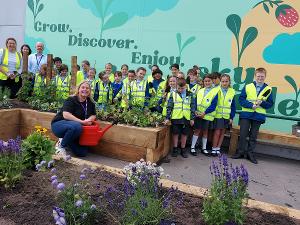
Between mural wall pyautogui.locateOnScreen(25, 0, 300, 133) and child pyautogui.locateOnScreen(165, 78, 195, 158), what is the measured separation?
1962mm

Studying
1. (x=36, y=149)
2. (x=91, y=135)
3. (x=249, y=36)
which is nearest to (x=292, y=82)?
(x=249, y=36)

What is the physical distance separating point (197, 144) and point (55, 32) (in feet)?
18.6

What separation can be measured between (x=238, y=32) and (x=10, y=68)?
531cm

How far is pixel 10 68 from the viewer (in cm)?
762

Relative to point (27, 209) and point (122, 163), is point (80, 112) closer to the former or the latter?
point (122, 163)

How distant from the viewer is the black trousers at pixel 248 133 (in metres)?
6.37

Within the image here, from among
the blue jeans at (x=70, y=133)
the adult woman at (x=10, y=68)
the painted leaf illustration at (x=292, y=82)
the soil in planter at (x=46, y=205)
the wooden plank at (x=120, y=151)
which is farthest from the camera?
the adult woman at (x=10, y=68)

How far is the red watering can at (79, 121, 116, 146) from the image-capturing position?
5.54m

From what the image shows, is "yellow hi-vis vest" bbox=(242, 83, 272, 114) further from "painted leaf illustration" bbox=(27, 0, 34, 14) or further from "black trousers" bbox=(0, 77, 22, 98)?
"painted leaf illustration" bbox=(27, 0, 34, 14)

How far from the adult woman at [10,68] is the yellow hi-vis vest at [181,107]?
3.81 meters

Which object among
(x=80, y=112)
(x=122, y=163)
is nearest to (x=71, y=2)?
(x=80, y=112)

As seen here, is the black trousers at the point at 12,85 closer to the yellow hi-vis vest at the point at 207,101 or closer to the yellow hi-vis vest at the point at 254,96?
the yellow hi-vis vest at the point at 207,101

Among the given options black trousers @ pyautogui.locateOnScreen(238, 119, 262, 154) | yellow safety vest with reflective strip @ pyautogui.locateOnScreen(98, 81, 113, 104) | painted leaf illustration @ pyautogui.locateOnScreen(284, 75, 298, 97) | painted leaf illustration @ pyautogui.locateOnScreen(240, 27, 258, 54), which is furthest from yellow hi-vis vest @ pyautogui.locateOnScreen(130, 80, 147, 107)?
painted leaf illustration @ pyautogui.locateOnScreen(284, 75, 298, 97)

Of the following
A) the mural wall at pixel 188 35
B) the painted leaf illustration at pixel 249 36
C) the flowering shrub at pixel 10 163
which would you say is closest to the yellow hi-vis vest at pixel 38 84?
the mural wall at pixel 188 35
